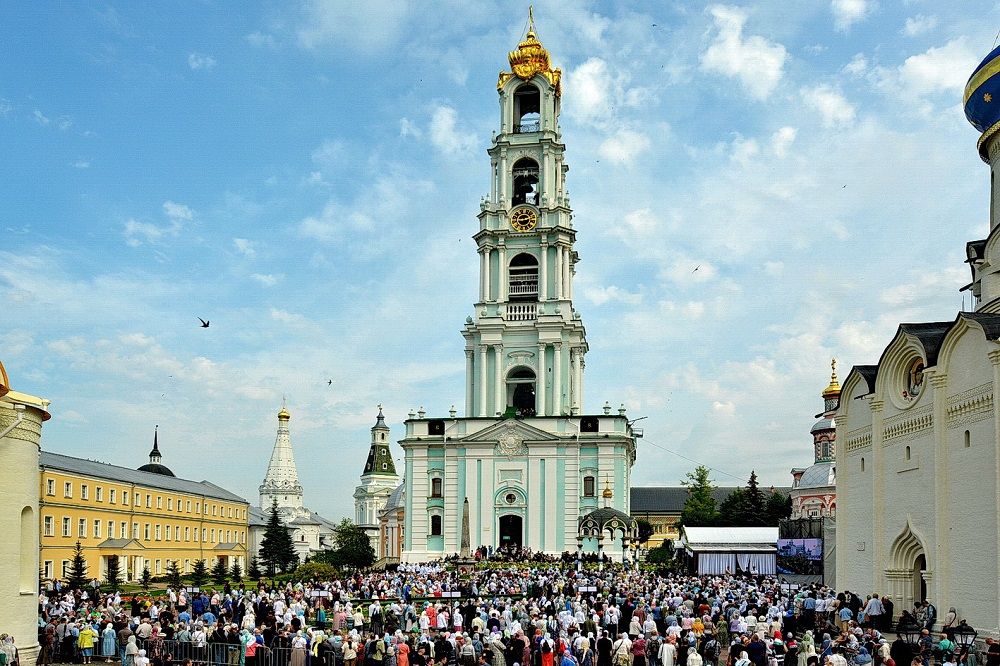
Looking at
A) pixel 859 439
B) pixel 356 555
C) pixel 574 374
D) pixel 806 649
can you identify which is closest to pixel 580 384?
pixel 574 374

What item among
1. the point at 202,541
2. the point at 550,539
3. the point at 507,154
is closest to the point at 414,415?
the point at 550,539

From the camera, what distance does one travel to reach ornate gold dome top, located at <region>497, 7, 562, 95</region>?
68.1 meters

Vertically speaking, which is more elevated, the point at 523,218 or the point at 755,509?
the point at 523,218

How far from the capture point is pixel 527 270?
6662 cm

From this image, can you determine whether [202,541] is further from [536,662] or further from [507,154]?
[536,662]

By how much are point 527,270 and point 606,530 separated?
18.0 m

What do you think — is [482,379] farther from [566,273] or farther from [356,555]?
[356,555]

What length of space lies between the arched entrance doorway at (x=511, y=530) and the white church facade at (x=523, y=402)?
0.06 metres

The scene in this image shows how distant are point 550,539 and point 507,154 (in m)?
24.3

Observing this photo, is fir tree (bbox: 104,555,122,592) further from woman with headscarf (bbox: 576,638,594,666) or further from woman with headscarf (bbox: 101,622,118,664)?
woman with headscarf (bbox: 576,638,594,666)

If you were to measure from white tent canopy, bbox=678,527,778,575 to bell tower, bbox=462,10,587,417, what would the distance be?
660 inches

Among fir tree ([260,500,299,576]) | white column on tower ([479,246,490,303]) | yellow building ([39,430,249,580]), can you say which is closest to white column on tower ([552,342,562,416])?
white column on tower ([479,246,490,303])

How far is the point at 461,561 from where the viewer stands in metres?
50.8

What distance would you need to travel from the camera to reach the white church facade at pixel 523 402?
198ft
